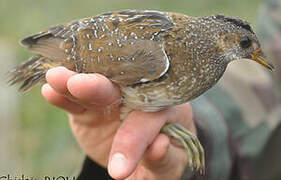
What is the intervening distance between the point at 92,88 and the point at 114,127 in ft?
2.54

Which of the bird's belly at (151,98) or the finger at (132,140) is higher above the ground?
the bird's belly at (151,98)

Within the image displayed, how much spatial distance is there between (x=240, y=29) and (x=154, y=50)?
48 centimetres

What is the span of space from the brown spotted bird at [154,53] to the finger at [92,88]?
4.5 inches

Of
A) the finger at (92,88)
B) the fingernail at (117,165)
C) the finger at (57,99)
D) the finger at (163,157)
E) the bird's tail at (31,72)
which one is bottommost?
the finger at (163,157)

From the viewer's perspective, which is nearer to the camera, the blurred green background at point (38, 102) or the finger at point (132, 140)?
the finger at point (132, 140)

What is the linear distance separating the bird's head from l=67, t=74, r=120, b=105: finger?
0.66 meters

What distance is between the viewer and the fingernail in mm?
1923

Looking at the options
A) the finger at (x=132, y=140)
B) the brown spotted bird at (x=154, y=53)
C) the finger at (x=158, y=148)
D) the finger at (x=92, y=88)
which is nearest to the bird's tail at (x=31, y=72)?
the brown spotted bird at (x=154, y=53)

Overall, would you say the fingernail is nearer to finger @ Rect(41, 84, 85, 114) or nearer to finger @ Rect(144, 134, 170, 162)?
finger @ Rect(144, 134, 170, 162)

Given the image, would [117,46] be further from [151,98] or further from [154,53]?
[151,98]

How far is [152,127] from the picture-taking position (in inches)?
86.0

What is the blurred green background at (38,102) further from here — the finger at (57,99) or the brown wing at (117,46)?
the brown wing at (117,46)

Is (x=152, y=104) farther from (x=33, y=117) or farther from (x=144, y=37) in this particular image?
(x=33, y=117)

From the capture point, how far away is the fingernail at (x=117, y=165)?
6.31 feet
